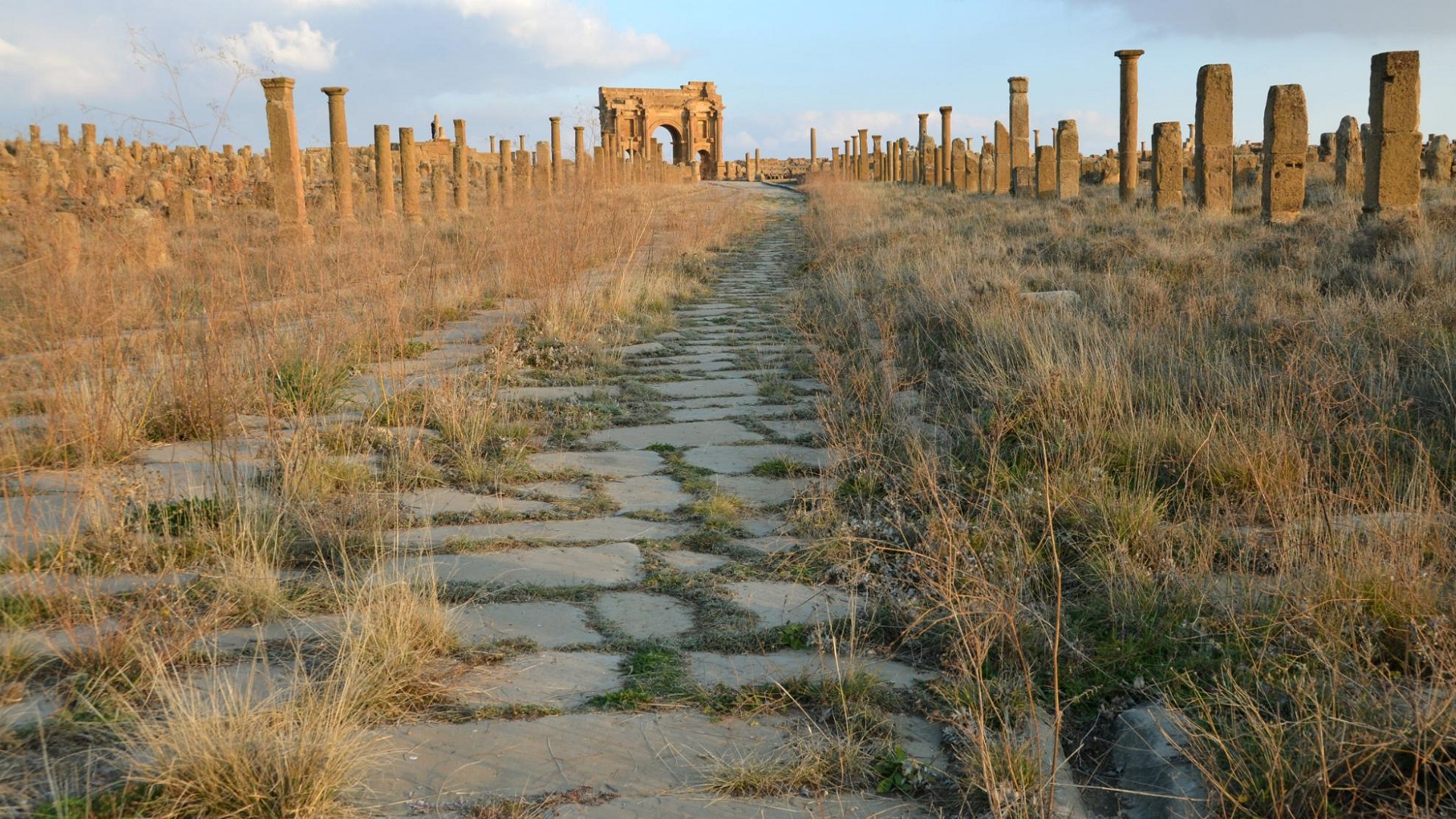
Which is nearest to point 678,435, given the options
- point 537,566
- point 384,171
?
point 537,566

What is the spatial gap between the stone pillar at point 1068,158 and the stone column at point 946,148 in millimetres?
8937

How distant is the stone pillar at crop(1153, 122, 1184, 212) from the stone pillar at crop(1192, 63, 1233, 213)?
0.55 m

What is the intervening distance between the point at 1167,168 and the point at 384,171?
1451cm

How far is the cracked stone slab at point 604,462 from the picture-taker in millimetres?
4910

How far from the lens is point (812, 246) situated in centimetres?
1673

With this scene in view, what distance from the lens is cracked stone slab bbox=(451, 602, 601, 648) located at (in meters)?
3.10

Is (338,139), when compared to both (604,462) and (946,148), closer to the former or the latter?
(604,462)

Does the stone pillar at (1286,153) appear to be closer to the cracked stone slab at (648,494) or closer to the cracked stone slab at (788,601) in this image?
the cracked stone slab at (648,494)

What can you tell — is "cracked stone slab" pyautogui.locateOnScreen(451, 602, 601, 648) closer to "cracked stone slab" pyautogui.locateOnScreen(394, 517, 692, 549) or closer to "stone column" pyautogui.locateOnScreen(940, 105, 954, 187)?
"cracked stone slab" pyautogui.locateOnScreen(394, 517, 692, 549)

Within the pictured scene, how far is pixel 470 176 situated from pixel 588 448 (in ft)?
135

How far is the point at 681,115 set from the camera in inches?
2844

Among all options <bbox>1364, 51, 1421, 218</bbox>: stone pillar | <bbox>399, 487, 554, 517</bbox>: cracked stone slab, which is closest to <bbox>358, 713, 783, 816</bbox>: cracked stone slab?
<bbox>399, 487, 554, 517</bbox>: cracked stone slab

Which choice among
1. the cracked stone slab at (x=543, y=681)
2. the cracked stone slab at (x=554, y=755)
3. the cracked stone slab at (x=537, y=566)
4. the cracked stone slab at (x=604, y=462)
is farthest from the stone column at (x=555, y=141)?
the cracked stone slab at (x=554, y=755)

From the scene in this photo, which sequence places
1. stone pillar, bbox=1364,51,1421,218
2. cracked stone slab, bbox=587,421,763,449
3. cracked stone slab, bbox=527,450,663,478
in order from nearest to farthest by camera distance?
cracked stone slab, bbox=527,450,663,478 < cracked stone slab, bbox=587,421,763,449 < stone pillar, bbox=1364,51,1421,218
